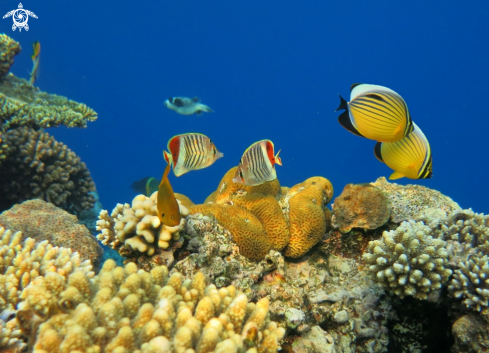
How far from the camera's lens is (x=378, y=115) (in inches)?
89.1

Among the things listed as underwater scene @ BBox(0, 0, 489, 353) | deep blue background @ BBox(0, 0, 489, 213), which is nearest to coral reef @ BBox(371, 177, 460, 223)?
underwater scene @ BBox(0, 0, 489, 353)

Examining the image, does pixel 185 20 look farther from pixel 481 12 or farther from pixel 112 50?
pixel 481 12

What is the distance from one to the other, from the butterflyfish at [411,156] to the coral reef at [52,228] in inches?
153

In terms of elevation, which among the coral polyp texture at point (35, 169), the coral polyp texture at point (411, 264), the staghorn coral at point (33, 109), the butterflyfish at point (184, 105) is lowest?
the coral polyp texture at point (411, 264)

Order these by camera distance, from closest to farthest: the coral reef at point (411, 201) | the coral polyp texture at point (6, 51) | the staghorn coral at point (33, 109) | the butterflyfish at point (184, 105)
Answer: the coral reef at point (411, 201) → the staghorn coral at point (33, 109) → the coral polyp texture at point (6, 51) → the butterflyfish at point (184, 105)

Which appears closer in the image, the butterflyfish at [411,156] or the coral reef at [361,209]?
the butterflyfish at [411,156]

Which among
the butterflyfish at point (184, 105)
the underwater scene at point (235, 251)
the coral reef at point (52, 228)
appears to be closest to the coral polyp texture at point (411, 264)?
the underwater scene at point (235, 251)

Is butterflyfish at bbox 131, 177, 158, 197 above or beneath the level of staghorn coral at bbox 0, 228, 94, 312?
above

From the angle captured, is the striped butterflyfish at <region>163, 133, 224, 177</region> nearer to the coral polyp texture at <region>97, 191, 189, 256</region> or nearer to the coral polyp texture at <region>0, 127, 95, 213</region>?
the coral polyp texture at <region>97, 191, 189, 256</region>

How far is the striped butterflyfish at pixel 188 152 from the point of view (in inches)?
122

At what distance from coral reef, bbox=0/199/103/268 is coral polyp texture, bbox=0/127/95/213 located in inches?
71.9

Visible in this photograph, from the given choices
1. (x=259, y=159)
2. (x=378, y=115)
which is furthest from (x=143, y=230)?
(x=378, y=115)

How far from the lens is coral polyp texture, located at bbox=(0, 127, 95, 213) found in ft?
17.7

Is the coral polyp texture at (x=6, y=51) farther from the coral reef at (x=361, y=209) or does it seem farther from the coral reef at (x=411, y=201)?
the coral reef at (x=411, y=201)
